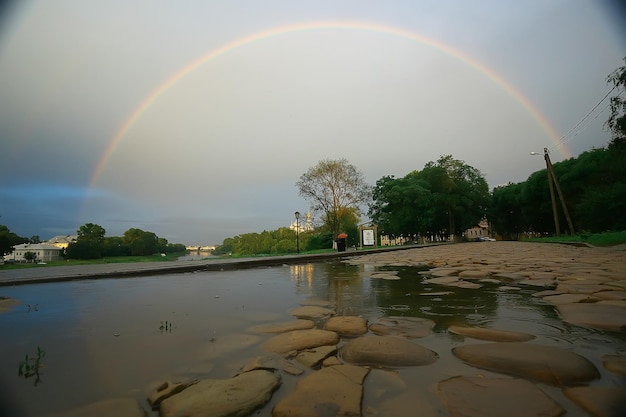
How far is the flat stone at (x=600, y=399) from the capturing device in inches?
41.9

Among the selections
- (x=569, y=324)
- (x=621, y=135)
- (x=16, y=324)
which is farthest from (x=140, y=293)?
(x=621, y=135)

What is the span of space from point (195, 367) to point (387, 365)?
1.00 meters

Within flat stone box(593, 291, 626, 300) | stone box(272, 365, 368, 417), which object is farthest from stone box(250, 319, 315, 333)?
flat stone box(593, 291, 626, 300)

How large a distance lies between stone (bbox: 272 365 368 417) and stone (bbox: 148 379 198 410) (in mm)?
465

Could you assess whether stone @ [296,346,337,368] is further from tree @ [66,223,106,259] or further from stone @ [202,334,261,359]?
tree @ [66,223,106,259]

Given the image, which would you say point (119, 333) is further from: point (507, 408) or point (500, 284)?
point (500, 284)

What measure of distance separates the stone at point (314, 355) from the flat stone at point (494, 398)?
2.01 feet

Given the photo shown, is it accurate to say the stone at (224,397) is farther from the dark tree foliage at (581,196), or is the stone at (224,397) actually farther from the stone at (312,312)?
the dark tree foliage at (581,196)

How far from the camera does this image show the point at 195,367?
1601 millimetres

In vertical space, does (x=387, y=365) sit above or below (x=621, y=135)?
below

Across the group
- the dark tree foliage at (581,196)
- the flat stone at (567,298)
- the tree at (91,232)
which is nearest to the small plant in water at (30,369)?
the flat stone at (567,298)

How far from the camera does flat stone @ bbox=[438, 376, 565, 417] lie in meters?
1.08

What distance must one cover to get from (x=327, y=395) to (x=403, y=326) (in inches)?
46.2

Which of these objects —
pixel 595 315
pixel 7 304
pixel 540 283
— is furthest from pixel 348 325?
pixel 7 304
